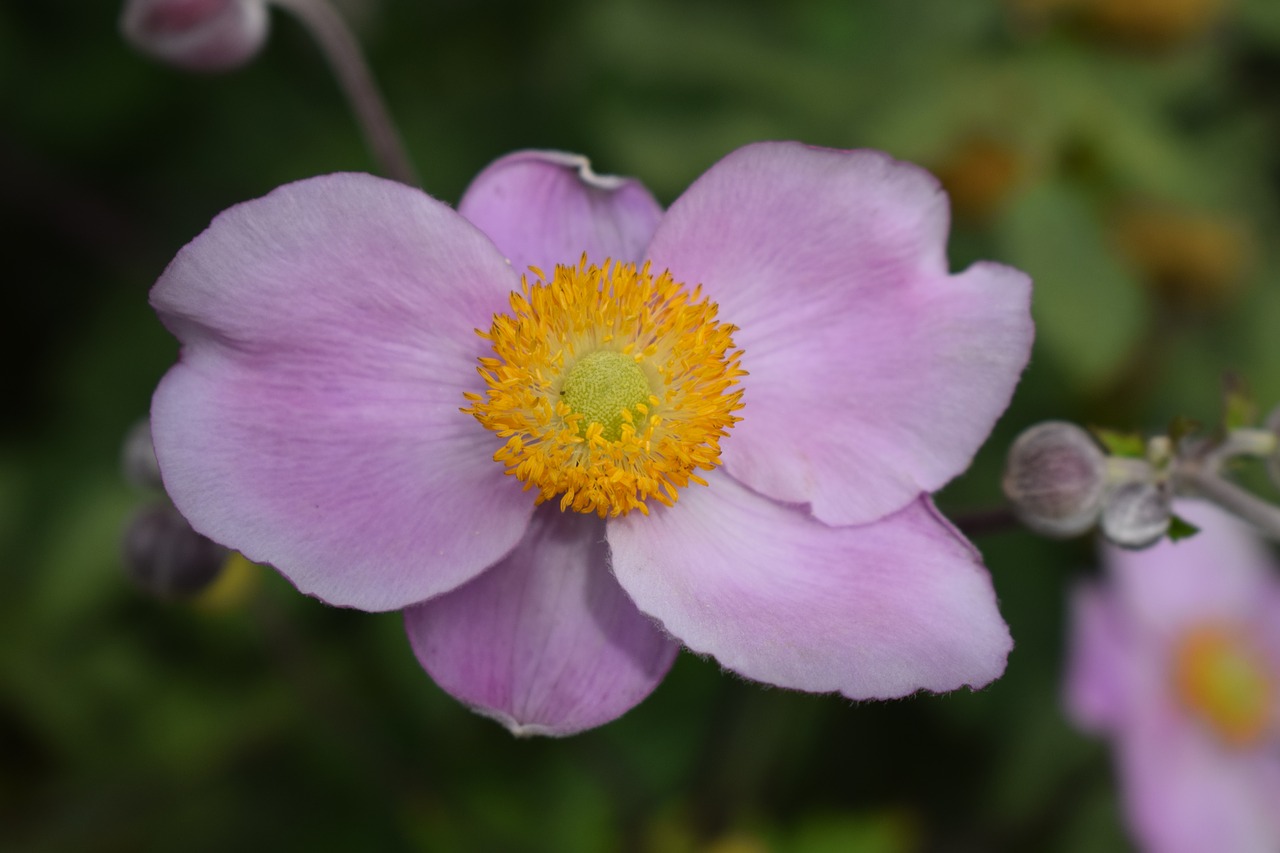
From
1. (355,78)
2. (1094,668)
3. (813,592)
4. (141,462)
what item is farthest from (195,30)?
(1094,668)

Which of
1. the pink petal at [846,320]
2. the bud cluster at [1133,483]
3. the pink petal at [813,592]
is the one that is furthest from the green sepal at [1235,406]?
the pink petal at [813,592]

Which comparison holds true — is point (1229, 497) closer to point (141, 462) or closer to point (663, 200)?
point (141, 462)

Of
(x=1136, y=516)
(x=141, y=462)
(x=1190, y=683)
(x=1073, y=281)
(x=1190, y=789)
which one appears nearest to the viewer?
(x=1136, y=516)

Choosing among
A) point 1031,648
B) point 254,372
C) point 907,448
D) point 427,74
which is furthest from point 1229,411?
point 427,74

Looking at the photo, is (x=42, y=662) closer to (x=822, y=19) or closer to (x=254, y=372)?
(x=254, y=372)

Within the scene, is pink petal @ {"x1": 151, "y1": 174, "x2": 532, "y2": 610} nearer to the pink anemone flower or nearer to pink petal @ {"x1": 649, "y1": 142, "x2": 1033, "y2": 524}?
the pink anemone flower

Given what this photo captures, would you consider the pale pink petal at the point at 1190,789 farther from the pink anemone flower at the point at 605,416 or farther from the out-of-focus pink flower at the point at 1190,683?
the pink anemone flower at the point at 605,416
